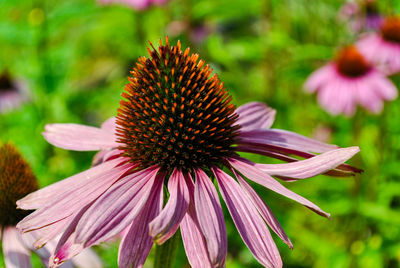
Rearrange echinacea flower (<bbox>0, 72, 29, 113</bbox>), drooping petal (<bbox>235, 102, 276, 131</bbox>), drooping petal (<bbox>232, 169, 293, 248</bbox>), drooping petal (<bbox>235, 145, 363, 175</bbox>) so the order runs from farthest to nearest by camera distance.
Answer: echinacea flower (<bbox>0, 72, 29, 113</bbox>)
drooping petal (<bbox>235, 102, 276, 131</bbox>)
drooping petal (<bbox>235, 145, 363, 175</bbox>)
drooping petal (<bbox>232, 169, 293, 248</bbox>)

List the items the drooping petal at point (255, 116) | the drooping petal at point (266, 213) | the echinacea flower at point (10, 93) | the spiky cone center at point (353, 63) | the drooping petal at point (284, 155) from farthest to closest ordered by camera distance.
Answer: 1. the echinacea flower at point (10, 93)
2. the spiky cone center at point (353, 63)
3. the drooping petal at point (255, 116)
4. the drooping petal at point (284, 155)
5. the drooping petal at point (266, 213)

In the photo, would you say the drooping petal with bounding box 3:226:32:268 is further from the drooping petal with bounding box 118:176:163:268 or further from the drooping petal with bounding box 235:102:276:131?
the drooping petal with bounding box 235:102:276:131

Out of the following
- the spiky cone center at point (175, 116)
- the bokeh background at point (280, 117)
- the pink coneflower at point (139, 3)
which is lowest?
the bokeh background at point (280, 117)

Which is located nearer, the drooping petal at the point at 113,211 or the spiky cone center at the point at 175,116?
the drooping petal at the point at 113,211

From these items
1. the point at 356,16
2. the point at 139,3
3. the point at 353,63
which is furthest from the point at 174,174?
the point at 356,16

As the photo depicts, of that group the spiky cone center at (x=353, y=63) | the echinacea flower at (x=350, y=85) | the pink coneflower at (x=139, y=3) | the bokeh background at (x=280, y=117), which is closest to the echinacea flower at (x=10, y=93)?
the bokeh background at (x=280, y=117)

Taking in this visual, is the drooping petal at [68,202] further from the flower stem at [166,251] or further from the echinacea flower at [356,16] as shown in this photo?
the echinacea flower at [356,16]

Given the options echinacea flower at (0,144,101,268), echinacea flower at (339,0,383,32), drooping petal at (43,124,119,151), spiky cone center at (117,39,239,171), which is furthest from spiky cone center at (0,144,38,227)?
echinacea flower at (339,0,383,32)

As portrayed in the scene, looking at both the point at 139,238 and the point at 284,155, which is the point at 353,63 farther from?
the point at 139,238
